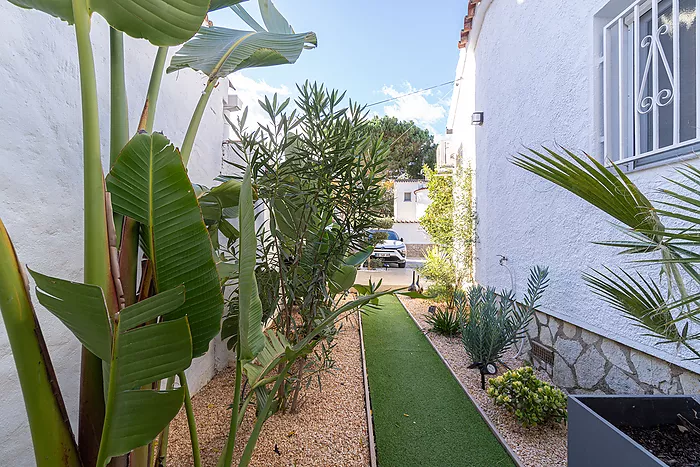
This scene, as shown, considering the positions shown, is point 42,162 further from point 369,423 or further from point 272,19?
point 369,423

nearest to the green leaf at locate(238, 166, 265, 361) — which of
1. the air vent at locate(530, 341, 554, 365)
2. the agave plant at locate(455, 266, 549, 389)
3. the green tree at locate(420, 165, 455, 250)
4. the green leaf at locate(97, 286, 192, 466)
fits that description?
the green leaf at locate(97, 286, 192, 466)

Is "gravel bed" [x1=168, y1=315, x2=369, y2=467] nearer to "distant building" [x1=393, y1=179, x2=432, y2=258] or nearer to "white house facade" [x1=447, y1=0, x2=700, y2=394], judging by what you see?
"white house facade" [x1=447, y1=0, x2=700, y2=394]

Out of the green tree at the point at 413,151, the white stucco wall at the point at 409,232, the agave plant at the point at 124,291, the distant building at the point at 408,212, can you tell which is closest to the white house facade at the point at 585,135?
the agave plant at the point at 124,291

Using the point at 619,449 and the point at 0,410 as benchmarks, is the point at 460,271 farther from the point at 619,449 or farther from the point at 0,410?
the point at 0,410

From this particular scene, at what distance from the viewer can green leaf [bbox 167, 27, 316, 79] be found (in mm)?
1644

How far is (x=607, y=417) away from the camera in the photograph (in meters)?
1.86

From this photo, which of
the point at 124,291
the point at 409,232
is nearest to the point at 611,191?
the point at 124,291

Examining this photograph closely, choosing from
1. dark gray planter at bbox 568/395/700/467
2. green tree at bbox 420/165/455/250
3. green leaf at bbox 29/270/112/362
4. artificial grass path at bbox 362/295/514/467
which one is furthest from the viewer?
green tree at bbox 420/165/455/250

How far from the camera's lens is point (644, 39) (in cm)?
262

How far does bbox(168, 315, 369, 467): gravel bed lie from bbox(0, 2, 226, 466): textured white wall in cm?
102

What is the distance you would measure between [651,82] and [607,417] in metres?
2.44

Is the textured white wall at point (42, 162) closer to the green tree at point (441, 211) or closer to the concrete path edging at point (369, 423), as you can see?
the concrete path edging at point (369, 423)

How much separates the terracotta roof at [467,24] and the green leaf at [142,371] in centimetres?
723

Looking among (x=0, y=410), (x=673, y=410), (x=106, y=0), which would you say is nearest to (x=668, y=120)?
(x=673, y=410)
